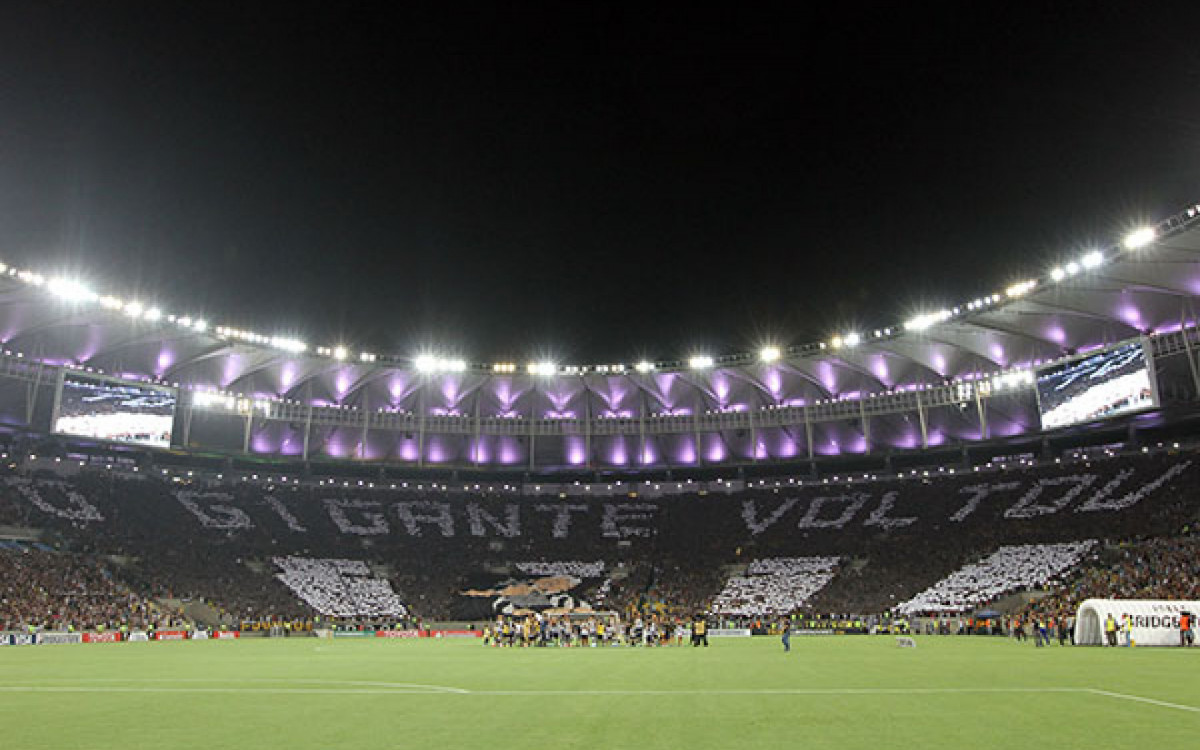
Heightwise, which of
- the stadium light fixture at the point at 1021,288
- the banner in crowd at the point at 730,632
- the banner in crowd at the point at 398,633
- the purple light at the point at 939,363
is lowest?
the banner in crowd at the point at 730,632

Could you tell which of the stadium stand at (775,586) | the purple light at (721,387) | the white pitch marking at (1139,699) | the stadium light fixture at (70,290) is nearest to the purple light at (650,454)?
the purple light at (721,387)

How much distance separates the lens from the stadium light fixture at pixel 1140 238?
142 ft

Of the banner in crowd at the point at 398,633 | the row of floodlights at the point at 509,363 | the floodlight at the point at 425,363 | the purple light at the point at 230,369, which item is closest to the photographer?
the row of floodlights at the point at 509,363

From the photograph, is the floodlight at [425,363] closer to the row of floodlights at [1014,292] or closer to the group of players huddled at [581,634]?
the group of players huddled at [581,634]

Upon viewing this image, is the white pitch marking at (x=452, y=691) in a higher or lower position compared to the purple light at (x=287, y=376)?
lower

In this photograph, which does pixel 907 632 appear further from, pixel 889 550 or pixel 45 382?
pixel 45 382

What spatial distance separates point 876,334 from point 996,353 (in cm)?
1027

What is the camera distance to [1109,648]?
1201 inches

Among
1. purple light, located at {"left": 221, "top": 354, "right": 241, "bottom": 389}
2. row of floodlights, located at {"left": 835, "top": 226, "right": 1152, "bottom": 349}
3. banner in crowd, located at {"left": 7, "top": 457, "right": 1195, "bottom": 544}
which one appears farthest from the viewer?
purple light, located at {"left": 221, "top": 354, "right": 241, "bottom": 389}

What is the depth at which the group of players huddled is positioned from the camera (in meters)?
38.4

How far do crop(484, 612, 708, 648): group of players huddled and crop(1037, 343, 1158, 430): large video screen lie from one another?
34295mm

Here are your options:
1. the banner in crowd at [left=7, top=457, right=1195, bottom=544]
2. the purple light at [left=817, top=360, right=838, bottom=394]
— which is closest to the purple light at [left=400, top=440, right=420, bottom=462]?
the banner in crowd at [left=7, top=457, right=1195, bottom=544]

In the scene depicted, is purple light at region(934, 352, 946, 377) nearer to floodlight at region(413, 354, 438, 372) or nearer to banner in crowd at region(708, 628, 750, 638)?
banner in crowd at region(708, 628, 750, 638)

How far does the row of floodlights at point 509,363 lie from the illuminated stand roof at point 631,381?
0.13m
